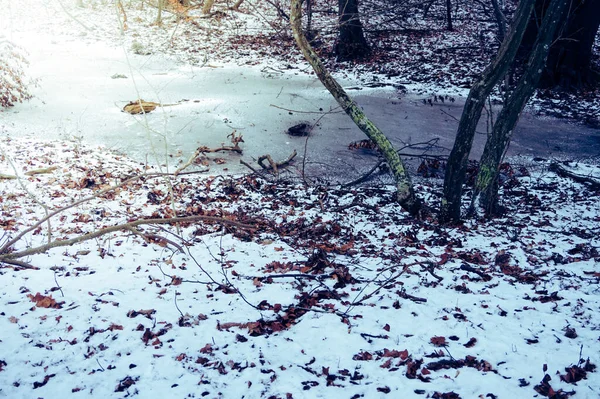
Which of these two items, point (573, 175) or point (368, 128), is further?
point (573, 175)

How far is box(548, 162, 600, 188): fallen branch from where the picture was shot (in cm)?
790

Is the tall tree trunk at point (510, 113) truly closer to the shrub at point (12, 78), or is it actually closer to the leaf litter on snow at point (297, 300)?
the leaf litter on snow at point (297, 300)

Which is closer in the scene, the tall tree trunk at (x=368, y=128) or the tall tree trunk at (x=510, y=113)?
the tall tree trunk at (x=510, y=113)

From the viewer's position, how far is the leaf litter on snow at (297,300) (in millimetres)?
3301

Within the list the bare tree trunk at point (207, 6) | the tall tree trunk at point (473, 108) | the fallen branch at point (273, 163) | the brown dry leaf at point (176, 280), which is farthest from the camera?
the bare tree trunk at point (207, 6)

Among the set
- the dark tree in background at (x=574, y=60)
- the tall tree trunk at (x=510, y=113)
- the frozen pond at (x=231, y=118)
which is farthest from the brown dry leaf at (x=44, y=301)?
the dark tree in background at (x=574, y=60)

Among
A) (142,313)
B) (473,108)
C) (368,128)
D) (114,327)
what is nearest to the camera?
(114,327)

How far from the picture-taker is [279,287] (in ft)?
15.7

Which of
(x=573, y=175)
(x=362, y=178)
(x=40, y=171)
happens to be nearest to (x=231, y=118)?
(x=362, y=178)

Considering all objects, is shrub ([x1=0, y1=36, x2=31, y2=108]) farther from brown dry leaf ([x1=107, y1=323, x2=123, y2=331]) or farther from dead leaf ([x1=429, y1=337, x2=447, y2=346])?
dead leaf ([x1=429, y1=337, x2=447, y2=346])

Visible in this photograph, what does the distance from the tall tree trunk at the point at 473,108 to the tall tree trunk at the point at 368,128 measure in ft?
1.83

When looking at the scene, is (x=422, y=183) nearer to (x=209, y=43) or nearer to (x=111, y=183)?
(x=111, y=183)

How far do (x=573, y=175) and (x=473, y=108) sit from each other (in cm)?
397

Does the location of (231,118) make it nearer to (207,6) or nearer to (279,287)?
(207,6)
